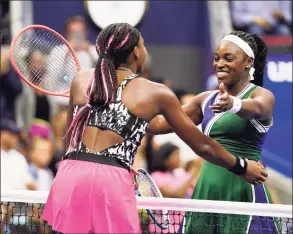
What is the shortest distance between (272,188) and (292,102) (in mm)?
1060

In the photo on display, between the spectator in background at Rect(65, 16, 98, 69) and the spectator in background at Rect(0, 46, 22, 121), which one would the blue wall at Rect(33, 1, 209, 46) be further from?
the spectator in background at Rect(0, 46, 22, 121)

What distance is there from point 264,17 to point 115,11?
1970mm

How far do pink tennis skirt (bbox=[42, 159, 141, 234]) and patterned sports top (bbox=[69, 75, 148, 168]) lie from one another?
0.08 meters

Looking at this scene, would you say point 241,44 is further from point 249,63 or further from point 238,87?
point 238,87

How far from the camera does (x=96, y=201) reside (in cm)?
495

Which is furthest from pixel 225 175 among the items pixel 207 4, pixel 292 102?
pixel 207 4

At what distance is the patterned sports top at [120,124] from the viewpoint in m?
5.04

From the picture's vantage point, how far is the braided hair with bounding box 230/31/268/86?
6.07m

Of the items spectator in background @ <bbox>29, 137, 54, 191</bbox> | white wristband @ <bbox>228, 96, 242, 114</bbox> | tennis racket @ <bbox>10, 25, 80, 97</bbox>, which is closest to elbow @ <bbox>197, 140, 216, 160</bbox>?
white wristband @ <bbox>228, 96, 242, 114</bbox>

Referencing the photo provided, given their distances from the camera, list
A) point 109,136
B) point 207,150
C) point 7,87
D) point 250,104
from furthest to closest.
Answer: point 7,87
point 250,104
point 207,150
point 109,136

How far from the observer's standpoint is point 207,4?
1148cm

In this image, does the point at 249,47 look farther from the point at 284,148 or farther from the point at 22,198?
the point at 284,148

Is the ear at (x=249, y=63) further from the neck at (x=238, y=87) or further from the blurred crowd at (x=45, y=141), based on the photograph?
the blurred crowd at (x=45, y=141)

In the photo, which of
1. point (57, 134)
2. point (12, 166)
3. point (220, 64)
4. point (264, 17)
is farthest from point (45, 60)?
point (264, 17)
